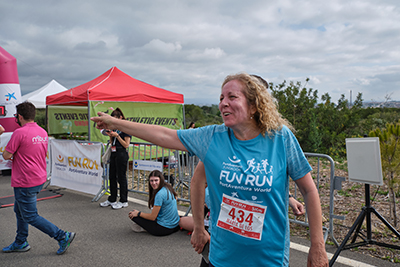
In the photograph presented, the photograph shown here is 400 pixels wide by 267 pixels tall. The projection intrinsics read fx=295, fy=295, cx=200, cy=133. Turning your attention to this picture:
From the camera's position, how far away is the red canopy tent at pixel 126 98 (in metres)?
9.71

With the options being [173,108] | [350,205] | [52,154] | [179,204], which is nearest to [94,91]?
[52,154]

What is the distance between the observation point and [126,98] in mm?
10469

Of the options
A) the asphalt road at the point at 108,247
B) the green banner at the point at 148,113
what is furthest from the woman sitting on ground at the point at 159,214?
the green banner at the point at 148,113

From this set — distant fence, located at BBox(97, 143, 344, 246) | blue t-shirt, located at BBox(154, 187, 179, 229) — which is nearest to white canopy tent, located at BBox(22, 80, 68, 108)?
distant fence, located at BBox(97, 143, 344, 246)

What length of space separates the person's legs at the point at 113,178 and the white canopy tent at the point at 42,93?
13.5 m

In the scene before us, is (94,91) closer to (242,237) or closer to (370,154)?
(370,154)

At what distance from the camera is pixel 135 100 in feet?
34.9

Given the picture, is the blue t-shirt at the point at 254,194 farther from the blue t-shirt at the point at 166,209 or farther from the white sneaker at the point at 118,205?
the white sneaker at the point at 118,205

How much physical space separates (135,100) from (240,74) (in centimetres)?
923

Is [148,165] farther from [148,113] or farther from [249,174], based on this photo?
[148,113]

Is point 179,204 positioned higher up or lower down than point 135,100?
lower down

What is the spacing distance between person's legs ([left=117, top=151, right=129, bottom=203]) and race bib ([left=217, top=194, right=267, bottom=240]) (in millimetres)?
4666

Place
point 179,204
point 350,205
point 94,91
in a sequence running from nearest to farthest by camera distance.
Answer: point 350,205 < point 179,204 < point 94,91

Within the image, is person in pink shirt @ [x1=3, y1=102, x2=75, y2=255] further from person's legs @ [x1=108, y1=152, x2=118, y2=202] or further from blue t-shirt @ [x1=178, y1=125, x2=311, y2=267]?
blue t-shirt @ [x1=178, y1=125, x2=311, y2=267]
